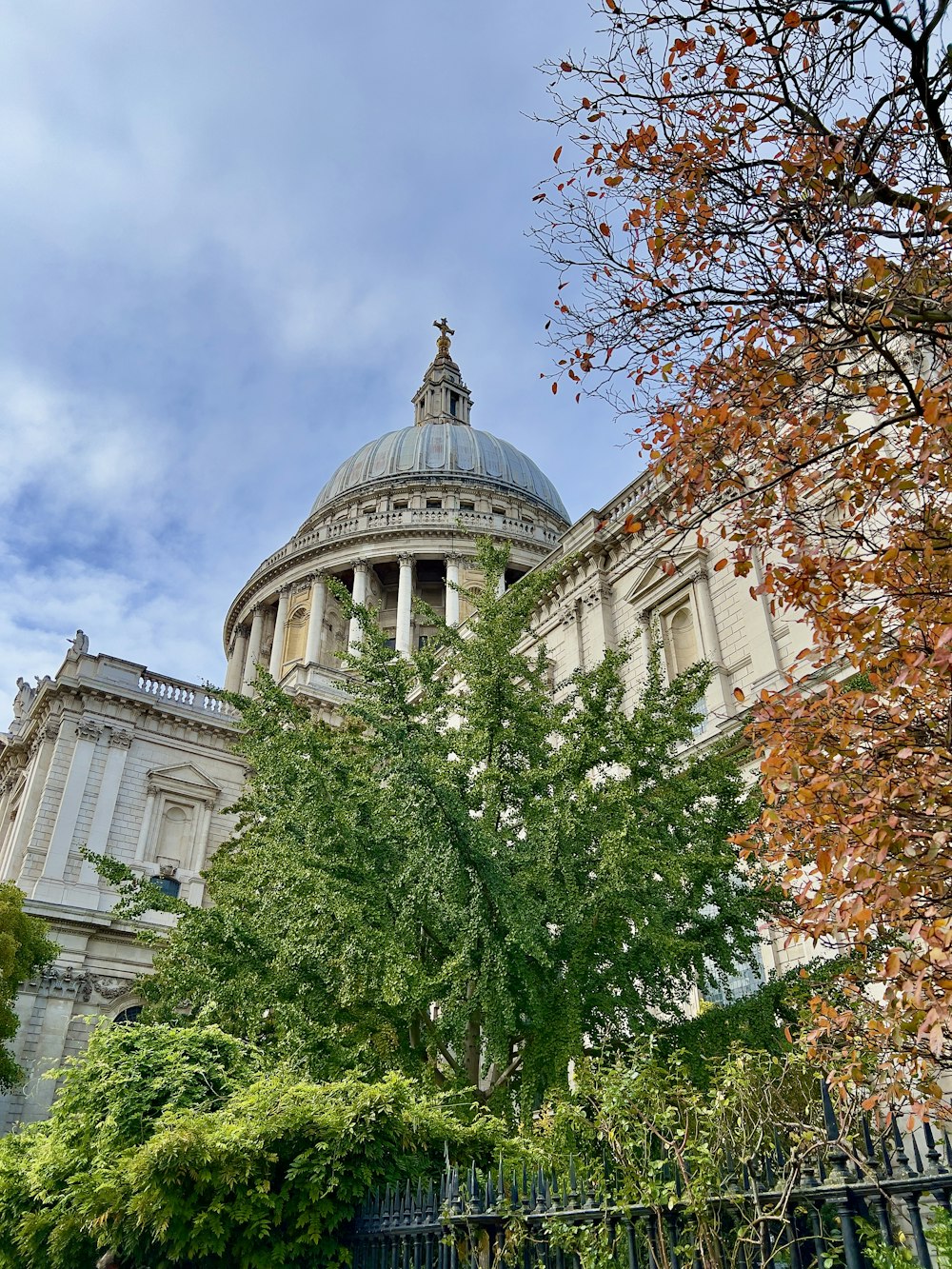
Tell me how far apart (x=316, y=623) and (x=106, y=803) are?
1800 centimetres

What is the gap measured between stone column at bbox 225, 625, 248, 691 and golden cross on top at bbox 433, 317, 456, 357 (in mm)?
26304

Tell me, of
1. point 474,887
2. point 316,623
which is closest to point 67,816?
point 316,623

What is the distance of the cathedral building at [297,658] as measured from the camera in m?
20.2

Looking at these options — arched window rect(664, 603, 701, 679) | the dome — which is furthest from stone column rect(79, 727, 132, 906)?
the dome

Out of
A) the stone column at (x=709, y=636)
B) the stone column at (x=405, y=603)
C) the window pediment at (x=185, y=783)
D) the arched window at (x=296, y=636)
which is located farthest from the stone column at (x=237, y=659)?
the stone column at (x=709, y=636)

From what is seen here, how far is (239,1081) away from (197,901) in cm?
2298

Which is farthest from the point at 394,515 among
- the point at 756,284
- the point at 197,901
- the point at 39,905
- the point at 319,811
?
the point at 756,284

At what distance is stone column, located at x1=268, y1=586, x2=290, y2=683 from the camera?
159 feet

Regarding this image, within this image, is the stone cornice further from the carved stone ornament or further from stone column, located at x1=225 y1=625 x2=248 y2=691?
the carved stone ornament

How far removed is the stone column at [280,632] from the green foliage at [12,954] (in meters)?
23.4

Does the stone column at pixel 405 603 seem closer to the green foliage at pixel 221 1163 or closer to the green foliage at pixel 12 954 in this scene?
Answer: the green foliage at pixel 12 954

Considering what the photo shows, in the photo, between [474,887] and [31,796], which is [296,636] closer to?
[31,796]

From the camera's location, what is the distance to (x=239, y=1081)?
9.91 meters

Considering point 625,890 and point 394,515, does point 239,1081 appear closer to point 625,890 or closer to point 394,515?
point 625,890
